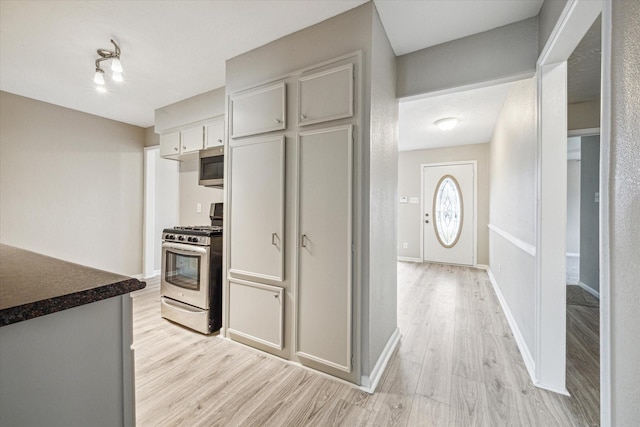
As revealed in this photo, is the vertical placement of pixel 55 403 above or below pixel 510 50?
below

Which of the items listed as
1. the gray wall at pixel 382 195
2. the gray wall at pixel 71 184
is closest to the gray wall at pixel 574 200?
the gray wall at pixel 382 195

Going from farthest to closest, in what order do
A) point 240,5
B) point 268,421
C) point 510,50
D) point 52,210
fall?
point 52,210, point 510,50, point 240,5, point 268,421

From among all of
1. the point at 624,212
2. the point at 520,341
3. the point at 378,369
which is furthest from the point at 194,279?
the point at 520,341

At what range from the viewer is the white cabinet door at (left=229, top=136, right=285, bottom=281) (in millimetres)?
2096

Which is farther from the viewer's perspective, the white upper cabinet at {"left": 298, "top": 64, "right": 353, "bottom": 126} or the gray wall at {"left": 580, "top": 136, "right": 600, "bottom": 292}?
the gray wall at {"left": 580, "top": 136, "right": 600, "bottom": 292}

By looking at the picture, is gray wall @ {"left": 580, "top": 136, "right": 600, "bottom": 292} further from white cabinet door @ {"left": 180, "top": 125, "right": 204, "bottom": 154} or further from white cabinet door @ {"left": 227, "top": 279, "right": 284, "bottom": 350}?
white cabinet door @ {"left": 180, "top": 125, "right": 204, "bottom": 154}

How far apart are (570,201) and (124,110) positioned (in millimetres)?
9203

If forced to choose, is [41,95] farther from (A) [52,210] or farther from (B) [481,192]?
(B) [481,192]

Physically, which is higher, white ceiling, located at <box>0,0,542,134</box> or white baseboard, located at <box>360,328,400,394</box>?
white ceiling, located at <box>0,0,542,134</box>

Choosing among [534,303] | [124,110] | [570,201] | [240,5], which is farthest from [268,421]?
[570,201]

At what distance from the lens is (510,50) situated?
192 cm

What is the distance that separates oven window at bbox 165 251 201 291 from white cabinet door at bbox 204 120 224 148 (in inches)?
50.4

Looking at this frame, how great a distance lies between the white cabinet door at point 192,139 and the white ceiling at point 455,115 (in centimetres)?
241

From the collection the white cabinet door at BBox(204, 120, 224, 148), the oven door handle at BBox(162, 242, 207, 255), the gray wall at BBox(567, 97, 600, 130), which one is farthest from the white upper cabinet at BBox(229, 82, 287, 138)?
the gray wall at BBox(567, 97, 600, 130)
